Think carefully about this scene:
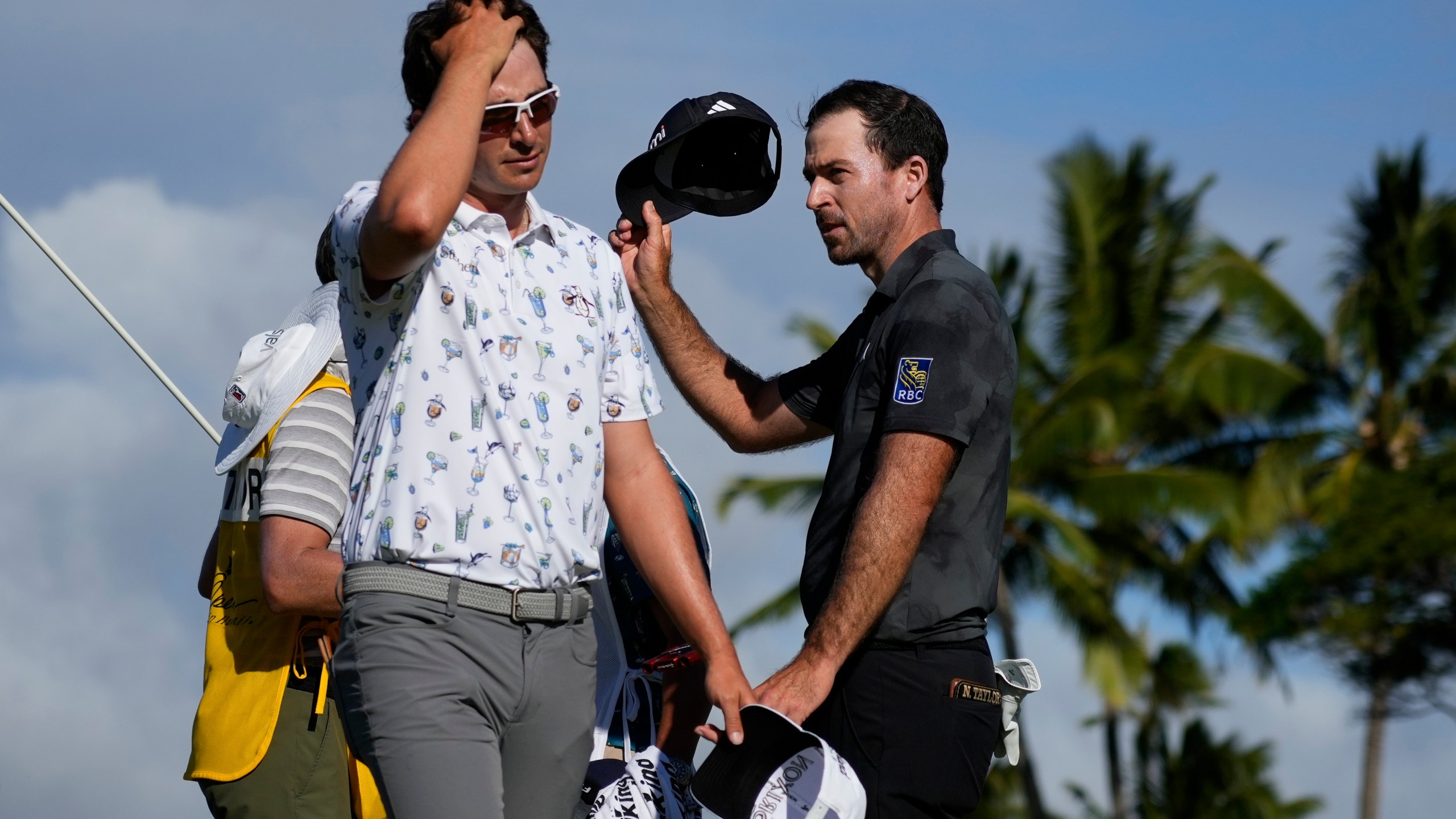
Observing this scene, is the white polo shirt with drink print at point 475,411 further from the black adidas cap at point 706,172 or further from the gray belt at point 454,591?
the black adidas cap at point 706,172

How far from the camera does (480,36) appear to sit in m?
3.10

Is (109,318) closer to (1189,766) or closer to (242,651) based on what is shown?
(242,651)

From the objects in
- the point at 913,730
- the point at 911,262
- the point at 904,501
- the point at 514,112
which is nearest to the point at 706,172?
the point at 911,262

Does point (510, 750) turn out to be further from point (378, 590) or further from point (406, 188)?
point (406, 188)

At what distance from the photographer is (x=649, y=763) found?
3.95m

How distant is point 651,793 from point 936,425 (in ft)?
3.60

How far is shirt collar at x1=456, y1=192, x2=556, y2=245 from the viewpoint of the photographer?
317cm

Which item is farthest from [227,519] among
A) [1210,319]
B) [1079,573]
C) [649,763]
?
[1210,319]

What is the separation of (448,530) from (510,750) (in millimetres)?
434

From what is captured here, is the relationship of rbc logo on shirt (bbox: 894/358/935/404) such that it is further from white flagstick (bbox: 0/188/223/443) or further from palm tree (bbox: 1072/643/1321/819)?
palm tree (bbox: 1072/643/1321/819)

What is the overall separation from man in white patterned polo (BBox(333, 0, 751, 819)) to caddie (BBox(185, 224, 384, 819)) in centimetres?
75

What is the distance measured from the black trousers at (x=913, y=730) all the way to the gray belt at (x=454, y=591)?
107 cm

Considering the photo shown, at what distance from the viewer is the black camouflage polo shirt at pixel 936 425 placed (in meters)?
3.88

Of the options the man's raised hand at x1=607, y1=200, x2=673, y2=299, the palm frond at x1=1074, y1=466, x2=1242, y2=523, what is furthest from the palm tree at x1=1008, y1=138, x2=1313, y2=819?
the man's raised hand at x1=607, y1=200, x2=673, y2=299
